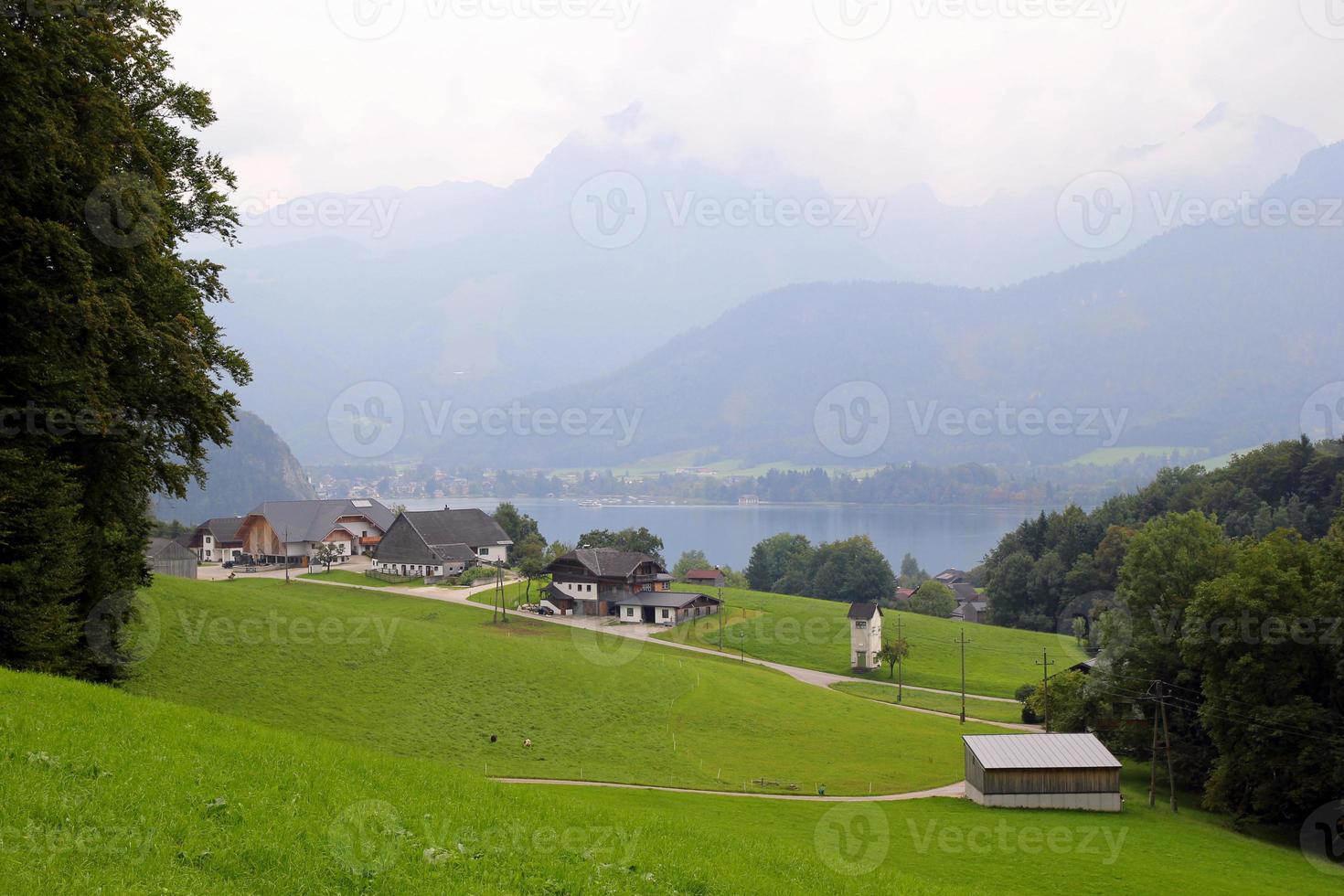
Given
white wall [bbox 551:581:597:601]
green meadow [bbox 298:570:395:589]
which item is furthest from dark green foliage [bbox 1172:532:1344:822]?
green meadow [bbox 298:570:395:589]

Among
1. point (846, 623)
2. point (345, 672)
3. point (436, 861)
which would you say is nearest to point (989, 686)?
point (846, 623)

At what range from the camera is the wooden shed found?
1491 inches

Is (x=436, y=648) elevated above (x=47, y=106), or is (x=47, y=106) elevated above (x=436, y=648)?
(x=47, y=106)

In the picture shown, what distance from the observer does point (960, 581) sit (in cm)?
15475

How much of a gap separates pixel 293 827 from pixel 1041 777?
34.3 metres

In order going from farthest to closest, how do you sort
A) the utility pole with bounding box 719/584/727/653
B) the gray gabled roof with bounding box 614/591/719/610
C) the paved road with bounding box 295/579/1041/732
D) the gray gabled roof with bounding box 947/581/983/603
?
the gray gabled roof with bounding box 947/581/983/603, the gray gabled roof with bounding box 614/591/719/610, the utility pole with bounding box 719/584/727/653, the paved road with bounding box 295/579/1041/732

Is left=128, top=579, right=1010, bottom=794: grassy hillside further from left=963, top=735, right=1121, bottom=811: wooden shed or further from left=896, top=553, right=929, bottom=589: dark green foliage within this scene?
left=896, top=553, right=929, bottom=589: dark green foliage

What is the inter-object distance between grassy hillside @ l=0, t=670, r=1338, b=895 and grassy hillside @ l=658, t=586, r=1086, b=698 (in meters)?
50.9

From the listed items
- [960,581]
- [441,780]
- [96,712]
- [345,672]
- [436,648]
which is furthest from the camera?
[960,581]

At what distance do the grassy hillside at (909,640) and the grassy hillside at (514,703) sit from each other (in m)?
18.4

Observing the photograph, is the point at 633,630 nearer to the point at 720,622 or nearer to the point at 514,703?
the point at 720,622

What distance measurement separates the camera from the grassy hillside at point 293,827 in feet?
34.6

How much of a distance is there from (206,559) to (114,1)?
267 feet

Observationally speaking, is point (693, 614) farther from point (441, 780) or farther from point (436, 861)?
point (436, 861)
